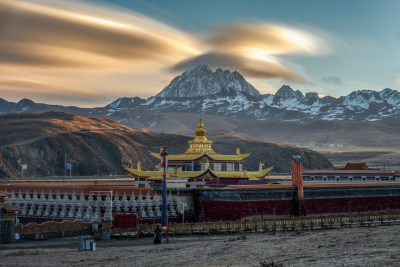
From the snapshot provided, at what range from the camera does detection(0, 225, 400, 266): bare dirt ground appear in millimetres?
31484

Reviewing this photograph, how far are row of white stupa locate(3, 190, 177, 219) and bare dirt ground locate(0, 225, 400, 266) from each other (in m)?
11.8

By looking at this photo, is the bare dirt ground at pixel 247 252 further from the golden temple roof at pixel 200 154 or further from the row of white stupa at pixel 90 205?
the golden temple roof at pixel 200 154

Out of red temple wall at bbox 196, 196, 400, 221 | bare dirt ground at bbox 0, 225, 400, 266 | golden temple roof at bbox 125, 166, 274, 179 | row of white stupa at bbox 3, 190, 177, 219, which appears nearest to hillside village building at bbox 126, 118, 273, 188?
golden temple roof at bbox 125, 166, 274, 179

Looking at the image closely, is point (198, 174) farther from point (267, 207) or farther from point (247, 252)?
point (247, 252)

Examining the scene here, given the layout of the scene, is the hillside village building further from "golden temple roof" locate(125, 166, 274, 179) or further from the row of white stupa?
the row of white stupa

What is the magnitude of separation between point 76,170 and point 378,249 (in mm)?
133768

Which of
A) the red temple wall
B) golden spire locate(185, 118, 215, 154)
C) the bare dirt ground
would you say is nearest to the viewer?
the bare dirt ground

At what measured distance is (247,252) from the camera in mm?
36562

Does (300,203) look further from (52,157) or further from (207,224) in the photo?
(52,157)

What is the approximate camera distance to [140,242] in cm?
4775

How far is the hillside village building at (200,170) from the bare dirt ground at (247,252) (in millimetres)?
25630

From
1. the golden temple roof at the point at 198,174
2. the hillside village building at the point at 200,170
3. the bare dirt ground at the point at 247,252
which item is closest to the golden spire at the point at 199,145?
the hillside village building at the point at 200,170

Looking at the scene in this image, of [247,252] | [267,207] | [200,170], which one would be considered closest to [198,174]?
[200,170]

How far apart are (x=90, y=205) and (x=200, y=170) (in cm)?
1958
